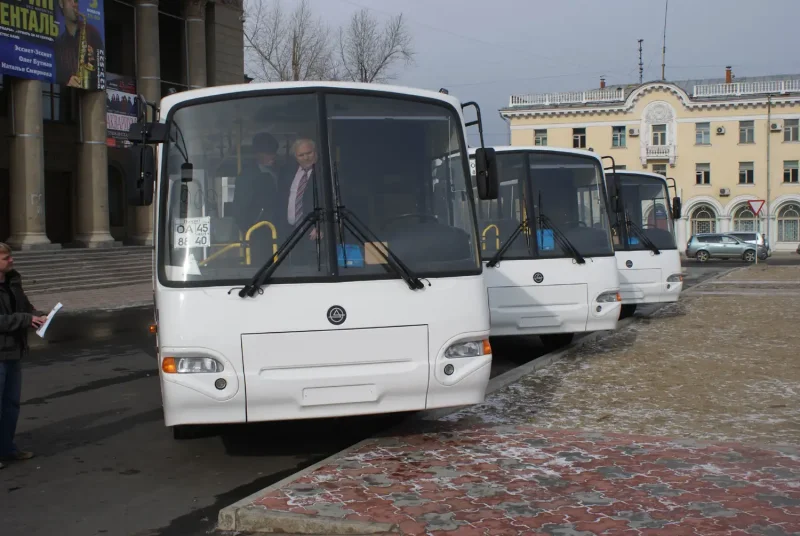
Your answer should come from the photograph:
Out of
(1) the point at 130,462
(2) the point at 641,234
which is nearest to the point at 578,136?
(2) the point at 641,234

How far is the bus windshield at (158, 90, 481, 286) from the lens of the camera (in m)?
6.22

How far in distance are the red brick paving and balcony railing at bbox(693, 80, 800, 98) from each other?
6123cm

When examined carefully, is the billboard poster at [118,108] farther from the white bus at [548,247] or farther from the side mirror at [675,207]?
the white bus at [548,247]

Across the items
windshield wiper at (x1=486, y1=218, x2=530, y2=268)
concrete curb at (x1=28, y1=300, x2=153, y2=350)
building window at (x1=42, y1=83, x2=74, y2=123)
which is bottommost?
concrete curb at (x1=28, y1=300, x2=153, y2=350)

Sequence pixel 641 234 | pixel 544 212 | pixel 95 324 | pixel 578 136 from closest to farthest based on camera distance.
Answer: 1. pixel 544 212
2. pixel 641 234
3. pixel 95 324
4. pixel 578 136

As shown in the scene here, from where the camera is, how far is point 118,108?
31.9m

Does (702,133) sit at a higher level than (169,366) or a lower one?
higher

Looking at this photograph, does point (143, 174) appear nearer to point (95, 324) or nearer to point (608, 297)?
point (608, 297)

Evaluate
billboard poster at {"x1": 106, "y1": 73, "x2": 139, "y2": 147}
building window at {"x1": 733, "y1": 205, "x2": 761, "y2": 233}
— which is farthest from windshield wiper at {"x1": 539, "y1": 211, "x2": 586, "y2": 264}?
building window at {"x1": 733, "y1": 205, "x2": 761, "y2": 233}

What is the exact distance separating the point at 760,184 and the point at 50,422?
60.8 metres

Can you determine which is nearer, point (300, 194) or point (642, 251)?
point (300, 194)

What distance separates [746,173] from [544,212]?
183ft

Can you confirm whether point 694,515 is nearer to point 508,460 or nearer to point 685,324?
point 508,460

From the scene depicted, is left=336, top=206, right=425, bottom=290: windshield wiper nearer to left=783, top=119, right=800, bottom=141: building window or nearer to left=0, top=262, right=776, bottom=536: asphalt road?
left=0, top=262, right=776, bottom=536: asphalt road
